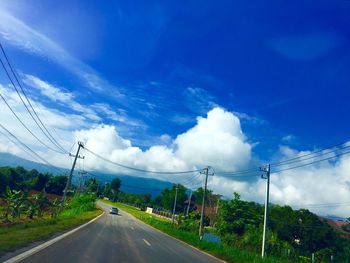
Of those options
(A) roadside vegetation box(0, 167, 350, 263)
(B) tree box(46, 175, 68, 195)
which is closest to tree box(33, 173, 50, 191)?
(B) tree box(46, 175, 68, 195)

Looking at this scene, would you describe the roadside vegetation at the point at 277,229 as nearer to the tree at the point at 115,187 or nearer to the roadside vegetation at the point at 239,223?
the roadside vegetation at the point at 239,223

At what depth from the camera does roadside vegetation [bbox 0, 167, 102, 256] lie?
1500 centimetres

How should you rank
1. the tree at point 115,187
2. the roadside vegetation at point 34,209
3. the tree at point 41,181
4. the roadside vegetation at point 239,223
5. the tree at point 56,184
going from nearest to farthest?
the roadside vegetation at point 34,209 < the roadside vegetation at point 239,223 < the tree at point 41,181 < the tree at point 56,184 < the tree at point 115,187

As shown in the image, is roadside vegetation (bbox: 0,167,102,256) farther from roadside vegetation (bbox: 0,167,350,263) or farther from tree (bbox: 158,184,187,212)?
tree (bbox: 158,184,187,212)

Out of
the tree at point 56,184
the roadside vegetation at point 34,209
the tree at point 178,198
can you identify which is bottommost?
the roadside vegetation at point 34,209

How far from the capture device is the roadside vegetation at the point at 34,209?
1500 cm

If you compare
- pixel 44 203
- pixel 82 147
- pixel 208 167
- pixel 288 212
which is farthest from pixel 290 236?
pixel 44 203

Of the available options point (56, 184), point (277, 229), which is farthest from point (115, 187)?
point (277, 229)

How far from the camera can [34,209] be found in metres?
30.9

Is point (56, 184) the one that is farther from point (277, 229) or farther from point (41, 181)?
point (277, 229)

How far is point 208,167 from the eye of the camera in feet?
134

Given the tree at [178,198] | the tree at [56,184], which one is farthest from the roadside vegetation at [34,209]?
the tree at [178,198]

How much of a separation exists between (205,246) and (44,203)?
59.4ft

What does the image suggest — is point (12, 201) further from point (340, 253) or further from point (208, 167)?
point (340, 253)
